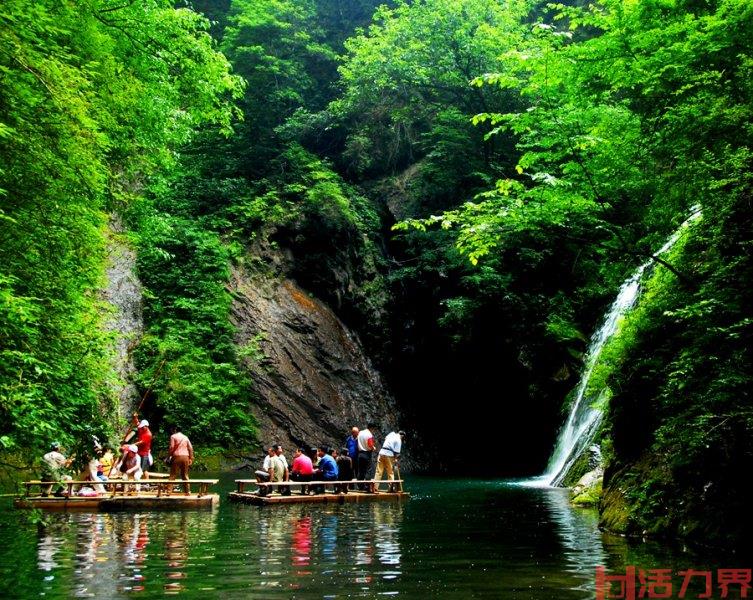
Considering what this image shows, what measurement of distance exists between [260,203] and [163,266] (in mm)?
4979

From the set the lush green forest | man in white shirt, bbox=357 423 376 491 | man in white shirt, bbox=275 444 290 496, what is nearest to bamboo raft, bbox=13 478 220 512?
the lush green forest

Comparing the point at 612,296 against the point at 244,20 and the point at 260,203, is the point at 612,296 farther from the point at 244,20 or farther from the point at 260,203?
the point at 244,20

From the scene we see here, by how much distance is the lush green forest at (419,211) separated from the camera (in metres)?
8.16

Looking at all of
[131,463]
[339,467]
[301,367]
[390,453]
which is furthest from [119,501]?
[301,367]

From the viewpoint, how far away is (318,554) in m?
7.80

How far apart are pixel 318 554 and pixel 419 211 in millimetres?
24392

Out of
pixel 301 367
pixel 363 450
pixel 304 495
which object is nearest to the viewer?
pixel 304 495

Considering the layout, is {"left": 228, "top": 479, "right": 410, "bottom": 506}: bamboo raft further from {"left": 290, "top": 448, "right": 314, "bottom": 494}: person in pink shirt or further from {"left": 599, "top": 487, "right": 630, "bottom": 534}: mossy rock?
{"left": 599, "top": 487, "right": 630, "bottom": 534}: mossy rock

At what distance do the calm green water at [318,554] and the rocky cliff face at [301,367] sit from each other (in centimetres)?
1260

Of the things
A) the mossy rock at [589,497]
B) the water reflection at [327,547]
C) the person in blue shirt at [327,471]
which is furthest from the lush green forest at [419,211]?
the person in blue shirt at [327,471]

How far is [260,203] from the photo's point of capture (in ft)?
96.3

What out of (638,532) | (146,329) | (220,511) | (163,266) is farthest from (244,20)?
(638,532)

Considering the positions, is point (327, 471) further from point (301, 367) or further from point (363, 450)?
point (301, 367)

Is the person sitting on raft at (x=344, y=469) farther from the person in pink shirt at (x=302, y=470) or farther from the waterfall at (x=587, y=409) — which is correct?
the waterfall at (x=587, y=409)
